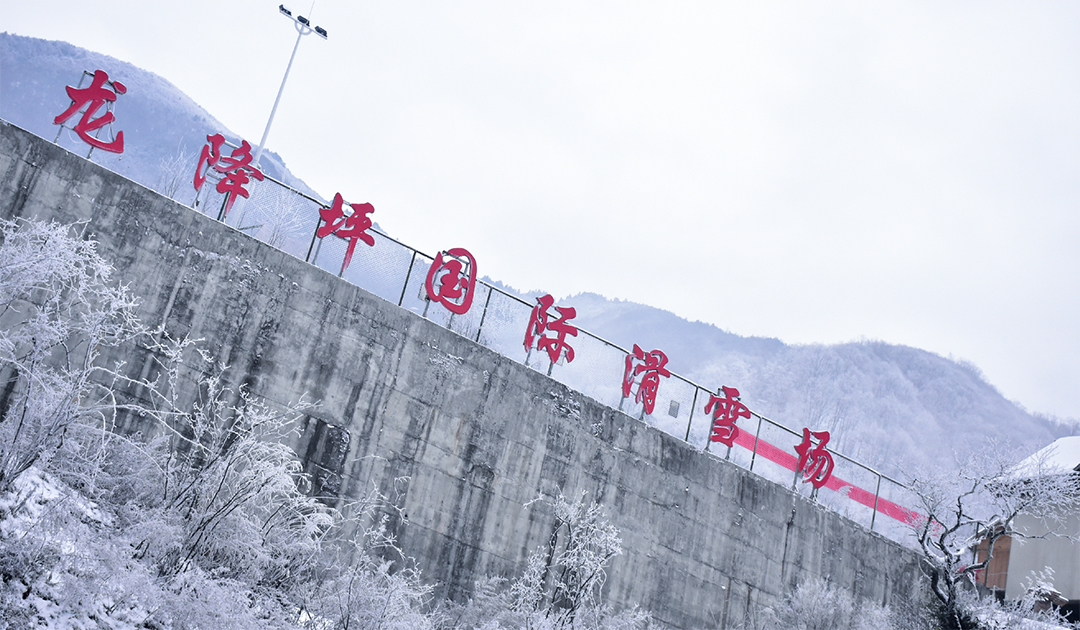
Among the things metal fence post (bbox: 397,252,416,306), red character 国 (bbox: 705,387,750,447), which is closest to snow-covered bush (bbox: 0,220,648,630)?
metal fence post (bbox: 397,252,416,306)

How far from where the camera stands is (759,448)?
18938 mm

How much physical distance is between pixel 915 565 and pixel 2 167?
2113 cm

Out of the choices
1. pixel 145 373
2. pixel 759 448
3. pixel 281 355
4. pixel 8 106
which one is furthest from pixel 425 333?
pixel 8 106

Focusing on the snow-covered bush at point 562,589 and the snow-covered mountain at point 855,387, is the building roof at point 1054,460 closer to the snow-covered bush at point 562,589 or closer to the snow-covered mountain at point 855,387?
the snow-covered bush at point 562,589

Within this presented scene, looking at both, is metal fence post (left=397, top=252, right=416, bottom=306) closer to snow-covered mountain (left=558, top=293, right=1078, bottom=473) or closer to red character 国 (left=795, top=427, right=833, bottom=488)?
red character 国 (left=795, top=427, right=833, bottom=488)

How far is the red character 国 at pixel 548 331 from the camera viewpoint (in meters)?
16.0

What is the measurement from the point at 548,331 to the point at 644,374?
2619 mm

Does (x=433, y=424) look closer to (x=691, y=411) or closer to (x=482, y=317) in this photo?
(x=482, y=317)

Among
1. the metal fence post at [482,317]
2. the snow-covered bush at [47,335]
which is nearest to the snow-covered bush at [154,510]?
the snow-covered bush at [47,335]

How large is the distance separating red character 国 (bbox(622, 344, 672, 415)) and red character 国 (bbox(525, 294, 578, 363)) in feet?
4.92

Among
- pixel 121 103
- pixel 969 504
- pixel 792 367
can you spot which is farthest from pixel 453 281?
pixel 121 103

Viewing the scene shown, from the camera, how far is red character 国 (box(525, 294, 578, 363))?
16.0 metres

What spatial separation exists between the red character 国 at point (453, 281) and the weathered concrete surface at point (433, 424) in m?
0.85

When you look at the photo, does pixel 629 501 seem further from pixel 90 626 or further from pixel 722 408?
pixel 90 626
